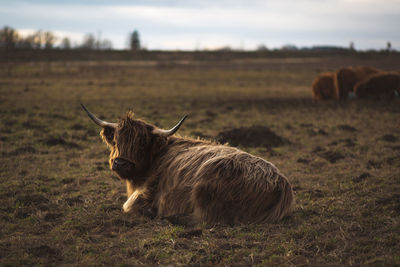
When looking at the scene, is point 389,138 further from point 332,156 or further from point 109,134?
point 109,134

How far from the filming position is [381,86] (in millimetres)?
14984

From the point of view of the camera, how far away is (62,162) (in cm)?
682

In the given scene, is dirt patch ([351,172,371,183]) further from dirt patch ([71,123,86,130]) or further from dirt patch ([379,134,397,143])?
dirt patch ([71,123,86,130])

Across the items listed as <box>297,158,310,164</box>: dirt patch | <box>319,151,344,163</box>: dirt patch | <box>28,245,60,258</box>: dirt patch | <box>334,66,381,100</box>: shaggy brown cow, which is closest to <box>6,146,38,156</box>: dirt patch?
<box>28,245,60,258</box>: dirt patch

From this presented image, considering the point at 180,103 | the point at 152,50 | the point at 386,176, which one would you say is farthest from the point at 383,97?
the point at 152,50

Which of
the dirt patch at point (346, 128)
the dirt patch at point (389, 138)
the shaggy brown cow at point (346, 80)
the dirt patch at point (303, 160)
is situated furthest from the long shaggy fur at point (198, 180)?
the shaggy brown cow at point (346, 80)

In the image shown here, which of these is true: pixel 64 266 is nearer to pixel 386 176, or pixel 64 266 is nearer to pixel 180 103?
pixel 386 176

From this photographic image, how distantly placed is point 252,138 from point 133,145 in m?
4.45

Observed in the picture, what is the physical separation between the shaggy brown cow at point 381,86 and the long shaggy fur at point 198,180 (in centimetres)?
1268

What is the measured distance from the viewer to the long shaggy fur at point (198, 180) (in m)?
3.87

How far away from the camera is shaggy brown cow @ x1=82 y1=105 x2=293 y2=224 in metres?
3.87

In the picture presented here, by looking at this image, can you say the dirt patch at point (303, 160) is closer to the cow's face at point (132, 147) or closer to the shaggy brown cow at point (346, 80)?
the cow's face at point (132, 147)

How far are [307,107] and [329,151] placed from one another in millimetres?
7005

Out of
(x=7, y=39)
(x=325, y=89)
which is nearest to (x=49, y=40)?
(x=7, y=39)
